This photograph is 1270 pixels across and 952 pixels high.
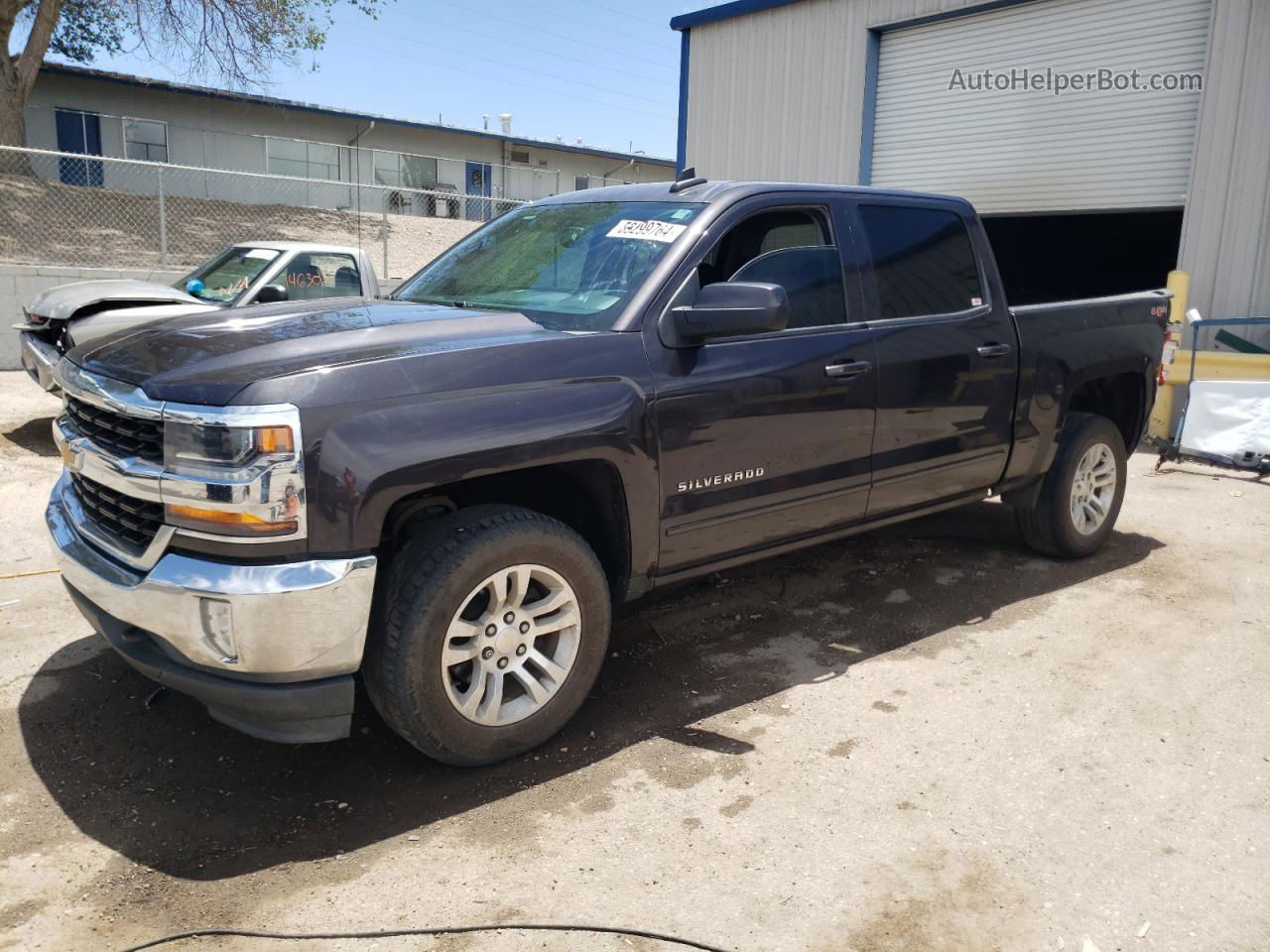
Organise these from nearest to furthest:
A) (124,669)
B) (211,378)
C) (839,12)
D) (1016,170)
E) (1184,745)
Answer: (211,378) → (1184,745) → (124,669) → (1016,170) → (839,12)

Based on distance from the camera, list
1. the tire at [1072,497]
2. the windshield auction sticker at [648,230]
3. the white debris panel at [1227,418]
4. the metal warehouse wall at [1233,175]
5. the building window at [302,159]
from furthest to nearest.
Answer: the building window at [302,159], the metal warehouse wall at [1233,175], the white debris panel at [1227,418], the tire at [1072,497], the windshield auction sticker at [648,230]

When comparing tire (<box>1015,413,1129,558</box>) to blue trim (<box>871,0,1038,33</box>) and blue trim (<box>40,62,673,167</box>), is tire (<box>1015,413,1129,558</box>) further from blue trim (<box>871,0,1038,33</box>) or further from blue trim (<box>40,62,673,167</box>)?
blue trim (<box>40,62,673,167</box>)

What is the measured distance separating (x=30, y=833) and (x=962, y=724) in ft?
10.4

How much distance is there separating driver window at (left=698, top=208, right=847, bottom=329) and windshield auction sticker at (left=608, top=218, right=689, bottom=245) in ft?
0.95

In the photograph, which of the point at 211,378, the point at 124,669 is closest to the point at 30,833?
the point at 124,669

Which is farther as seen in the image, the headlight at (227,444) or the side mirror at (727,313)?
the side mirror at (727,313)

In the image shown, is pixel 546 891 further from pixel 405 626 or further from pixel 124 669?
pixel 124 669

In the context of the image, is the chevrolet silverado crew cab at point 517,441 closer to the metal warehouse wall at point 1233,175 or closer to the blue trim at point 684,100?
the metal warehouse wall at point 1233,175

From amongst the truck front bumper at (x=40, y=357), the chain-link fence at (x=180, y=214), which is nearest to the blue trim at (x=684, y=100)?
the chain-link fence at (x=180, y=214)

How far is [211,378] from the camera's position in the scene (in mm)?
2910

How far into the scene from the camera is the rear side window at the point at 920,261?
4.56 meters

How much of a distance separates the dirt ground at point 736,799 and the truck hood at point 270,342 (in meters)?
1.35

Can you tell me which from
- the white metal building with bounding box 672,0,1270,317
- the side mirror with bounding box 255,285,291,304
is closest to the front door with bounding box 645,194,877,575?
the side mirror with bounding box 255,285,291,304

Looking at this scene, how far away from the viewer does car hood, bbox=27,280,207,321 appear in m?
7.62
